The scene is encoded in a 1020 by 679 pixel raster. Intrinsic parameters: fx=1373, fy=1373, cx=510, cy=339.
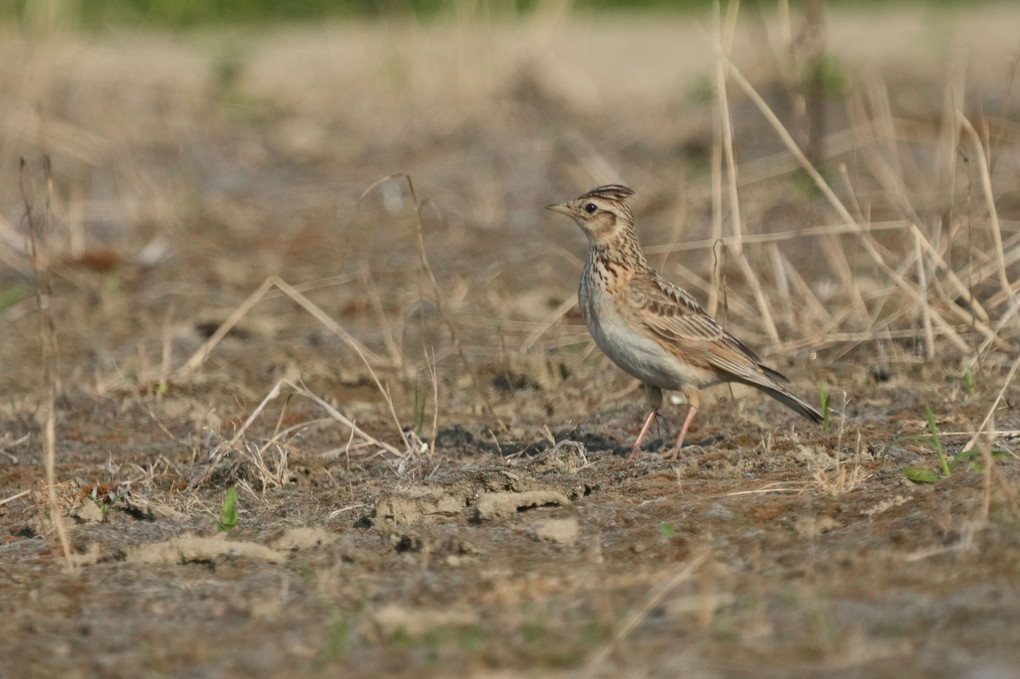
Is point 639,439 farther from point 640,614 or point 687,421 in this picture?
point 640,614

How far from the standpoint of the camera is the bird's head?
19.0 ft

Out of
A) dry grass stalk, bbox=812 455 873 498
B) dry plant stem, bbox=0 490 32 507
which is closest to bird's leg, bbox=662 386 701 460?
dry grass stalk, bbox=812 455 873 498

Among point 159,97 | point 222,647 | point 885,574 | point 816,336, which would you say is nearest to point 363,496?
point 222,647

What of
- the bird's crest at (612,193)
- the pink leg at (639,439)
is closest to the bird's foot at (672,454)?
the pink leg at (639,439)

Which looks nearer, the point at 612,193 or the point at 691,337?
the point at 691,337

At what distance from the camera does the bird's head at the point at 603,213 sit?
580cm

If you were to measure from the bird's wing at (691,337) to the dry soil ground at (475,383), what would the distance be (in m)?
0.29

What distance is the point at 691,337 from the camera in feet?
18.3

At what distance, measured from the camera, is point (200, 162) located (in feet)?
38.0

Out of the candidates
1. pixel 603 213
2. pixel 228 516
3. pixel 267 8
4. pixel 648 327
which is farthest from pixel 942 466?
pixel 267 8

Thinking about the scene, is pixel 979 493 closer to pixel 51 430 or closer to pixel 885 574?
pixel 885 574

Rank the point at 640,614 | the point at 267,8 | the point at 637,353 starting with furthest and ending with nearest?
1. the point at 267,8
2. the point at 637,353
3. the point at 640,614

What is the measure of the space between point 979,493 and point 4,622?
284 cm

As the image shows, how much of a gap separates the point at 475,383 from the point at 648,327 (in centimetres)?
75
